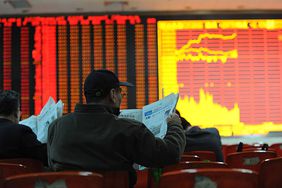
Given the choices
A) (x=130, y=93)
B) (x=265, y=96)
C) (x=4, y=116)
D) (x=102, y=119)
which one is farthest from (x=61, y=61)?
(x=102, y=119)

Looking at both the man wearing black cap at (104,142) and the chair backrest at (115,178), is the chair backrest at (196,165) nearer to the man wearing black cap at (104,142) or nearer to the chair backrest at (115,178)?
the man wearing black cap at (104,142)

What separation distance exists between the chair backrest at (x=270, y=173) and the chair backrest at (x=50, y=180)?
3.41 feet

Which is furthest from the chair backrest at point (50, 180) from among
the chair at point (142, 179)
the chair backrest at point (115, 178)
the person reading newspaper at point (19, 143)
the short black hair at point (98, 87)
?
the person reading newspaper at point (19, 143)

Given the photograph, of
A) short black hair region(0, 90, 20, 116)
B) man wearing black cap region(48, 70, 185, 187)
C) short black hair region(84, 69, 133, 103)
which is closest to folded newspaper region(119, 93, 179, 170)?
man wearing black cap region(48, 70, 185, 187)

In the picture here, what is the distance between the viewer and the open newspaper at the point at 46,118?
10.1 feet

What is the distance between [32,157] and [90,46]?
4457mm

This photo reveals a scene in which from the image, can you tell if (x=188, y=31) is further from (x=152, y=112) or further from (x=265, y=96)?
(x=152, y=112)

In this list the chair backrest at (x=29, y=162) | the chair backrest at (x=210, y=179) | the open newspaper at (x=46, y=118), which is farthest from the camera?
the open newspaper at (x=46, y=118)

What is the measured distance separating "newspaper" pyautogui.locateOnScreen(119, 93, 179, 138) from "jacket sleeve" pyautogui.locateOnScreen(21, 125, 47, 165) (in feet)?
2.14

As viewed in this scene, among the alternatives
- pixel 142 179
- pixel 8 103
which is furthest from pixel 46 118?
pixel 142 179

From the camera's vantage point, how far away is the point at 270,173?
7.41 ft

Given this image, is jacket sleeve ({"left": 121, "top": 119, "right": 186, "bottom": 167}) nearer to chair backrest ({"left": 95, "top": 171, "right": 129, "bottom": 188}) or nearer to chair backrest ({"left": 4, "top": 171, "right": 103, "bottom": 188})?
chair backrest ({"left": 95, "top": 171, "right": 129, "bottom": 188})

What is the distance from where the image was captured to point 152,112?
2.59 metres

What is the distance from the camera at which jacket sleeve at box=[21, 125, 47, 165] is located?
9.07 ft
